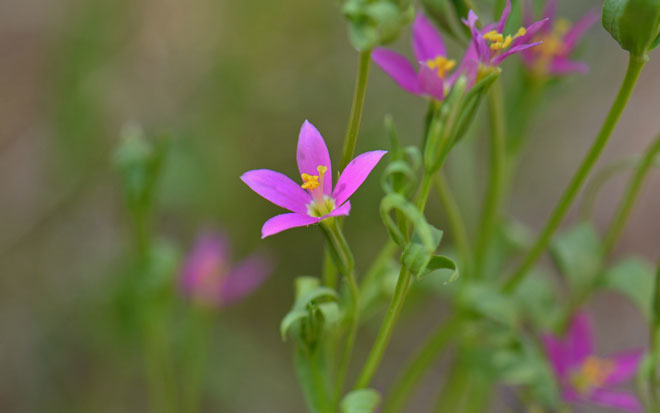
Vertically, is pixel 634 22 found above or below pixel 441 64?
below

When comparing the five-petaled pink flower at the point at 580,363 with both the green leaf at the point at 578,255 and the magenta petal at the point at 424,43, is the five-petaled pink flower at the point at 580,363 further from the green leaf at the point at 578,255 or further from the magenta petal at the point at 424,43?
the magenta petal at the point at 424,43

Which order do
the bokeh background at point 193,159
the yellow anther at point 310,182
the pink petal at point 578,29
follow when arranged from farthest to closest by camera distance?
the bokeh background at point 193,159, the pink petal at point 578,29, the yellow anther at point 310,182

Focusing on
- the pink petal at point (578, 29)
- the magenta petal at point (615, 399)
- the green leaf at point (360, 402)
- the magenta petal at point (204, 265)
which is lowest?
the magenta petal at point (615, 399)

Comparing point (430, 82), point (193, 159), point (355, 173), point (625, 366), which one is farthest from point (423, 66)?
point (193, 159)

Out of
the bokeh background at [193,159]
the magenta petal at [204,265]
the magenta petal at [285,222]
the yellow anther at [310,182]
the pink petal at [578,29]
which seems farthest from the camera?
the bokeh background at [193,159]

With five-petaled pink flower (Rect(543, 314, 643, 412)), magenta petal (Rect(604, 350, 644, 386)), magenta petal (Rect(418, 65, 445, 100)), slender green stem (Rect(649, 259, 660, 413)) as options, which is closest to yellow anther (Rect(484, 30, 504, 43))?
magenta petal (Rect(418, 65, 445, 100))

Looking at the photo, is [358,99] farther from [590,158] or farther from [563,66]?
[563,66]

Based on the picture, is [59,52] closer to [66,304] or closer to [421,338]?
[66,304]

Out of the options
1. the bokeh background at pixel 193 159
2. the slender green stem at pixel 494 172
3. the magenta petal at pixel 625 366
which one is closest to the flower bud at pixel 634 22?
the slender green stem at pixel 494 172
